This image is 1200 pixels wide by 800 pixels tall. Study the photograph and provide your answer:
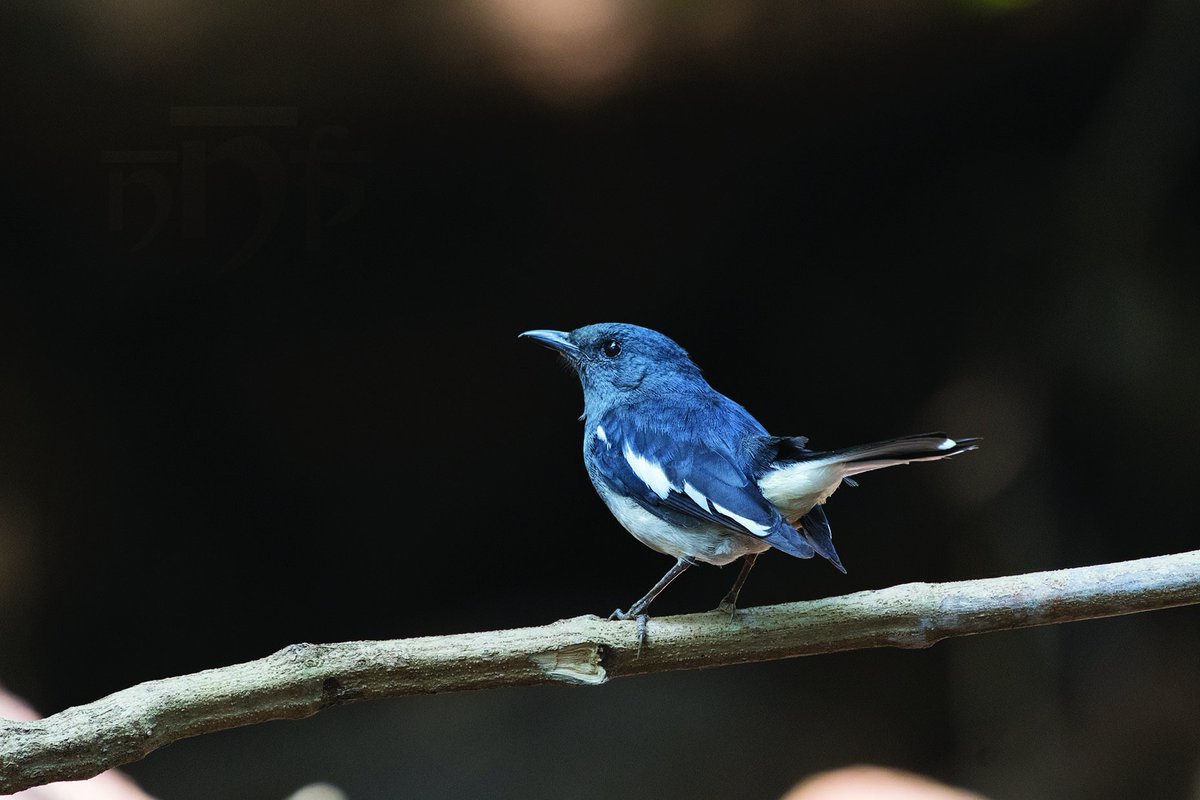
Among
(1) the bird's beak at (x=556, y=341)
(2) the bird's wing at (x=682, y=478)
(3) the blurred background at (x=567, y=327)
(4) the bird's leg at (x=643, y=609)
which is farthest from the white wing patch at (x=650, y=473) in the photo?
(3) the blurred background at (x=567, y=327)

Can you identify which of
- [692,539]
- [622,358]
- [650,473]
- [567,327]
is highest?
[567,327]

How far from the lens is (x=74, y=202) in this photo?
8.38 feet

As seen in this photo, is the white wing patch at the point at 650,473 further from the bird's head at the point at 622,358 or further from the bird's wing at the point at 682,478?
the bird's head at the point at 622,358

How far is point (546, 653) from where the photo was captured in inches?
52.2

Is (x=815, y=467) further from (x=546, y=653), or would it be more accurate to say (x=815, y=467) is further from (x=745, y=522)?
(x=546, y=653)

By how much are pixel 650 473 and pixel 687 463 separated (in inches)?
2.3

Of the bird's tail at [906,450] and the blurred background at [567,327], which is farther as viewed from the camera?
the blurred background at [567,327]

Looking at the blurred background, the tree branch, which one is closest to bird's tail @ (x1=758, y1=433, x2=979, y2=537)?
the tree branch

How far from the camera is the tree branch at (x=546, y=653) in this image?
4.05ft

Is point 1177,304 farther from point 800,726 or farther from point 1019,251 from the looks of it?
point 800,726

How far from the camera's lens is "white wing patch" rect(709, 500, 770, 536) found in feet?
4.25

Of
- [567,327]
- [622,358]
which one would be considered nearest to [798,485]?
[622,358]

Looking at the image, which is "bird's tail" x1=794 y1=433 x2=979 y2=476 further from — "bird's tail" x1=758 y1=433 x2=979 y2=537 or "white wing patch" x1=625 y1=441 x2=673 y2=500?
"white wing patch" x1=625 y1=441 x2=673 y2=500

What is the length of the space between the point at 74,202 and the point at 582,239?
4.24 feet
